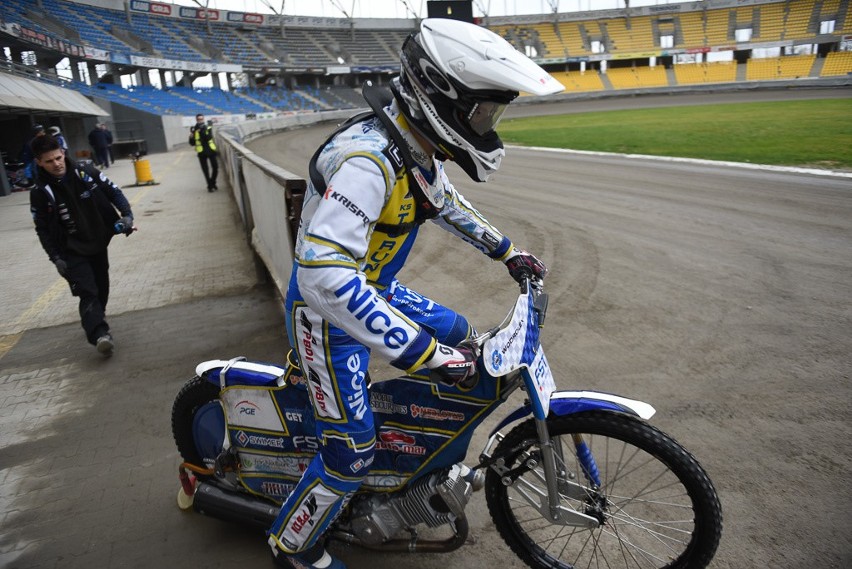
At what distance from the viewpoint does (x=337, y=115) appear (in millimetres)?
51969

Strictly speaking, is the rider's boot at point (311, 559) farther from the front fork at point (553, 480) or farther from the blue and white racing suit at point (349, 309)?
the front fork at point (553, 480)

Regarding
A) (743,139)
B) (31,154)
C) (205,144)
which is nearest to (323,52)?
(205,144)

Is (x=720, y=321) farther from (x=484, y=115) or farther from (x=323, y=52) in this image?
(x=323, y=52)

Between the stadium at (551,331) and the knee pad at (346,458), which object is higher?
the knee pad at (346,458)

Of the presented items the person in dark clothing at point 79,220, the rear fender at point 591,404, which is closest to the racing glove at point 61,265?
the person in dark clothing at point 79,220

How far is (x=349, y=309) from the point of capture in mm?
2086

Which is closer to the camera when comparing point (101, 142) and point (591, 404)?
point (591, 404)

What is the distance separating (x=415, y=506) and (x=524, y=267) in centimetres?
124

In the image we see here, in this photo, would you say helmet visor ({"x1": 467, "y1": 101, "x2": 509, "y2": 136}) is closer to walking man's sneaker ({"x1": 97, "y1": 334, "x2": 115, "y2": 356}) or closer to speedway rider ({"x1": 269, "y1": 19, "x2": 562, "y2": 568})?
speedway rider ({"x1": 269, "y1": 19, "x2": 562, "y2": 568})

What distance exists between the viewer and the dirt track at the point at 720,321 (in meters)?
2.93

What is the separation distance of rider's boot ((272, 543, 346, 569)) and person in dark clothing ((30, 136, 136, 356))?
3963 millimetres

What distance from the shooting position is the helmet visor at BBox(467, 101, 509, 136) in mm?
2209

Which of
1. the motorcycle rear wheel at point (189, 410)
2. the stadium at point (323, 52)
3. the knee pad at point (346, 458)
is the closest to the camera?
the knee pad at point (346, 458)

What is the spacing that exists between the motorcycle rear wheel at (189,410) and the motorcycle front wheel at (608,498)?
64.1 inches
